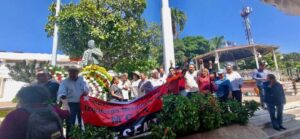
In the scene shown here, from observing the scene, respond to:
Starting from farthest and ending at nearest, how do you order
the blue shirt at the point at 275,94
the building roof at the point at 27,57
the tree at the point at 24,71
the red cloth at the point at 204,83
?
1. the building roof at the point at 27,57
2. the tree at the point at 24,71
3. the red cloth at the point at 204,83
4. the blue shirt at the point at 275,94

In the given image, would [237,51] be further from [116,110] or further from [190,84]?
[116,110]

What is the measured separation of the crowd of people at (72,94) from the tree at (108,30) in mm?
6334

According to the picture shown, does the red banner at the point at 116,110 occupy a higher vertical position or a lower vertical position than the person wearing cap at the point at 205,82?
lower

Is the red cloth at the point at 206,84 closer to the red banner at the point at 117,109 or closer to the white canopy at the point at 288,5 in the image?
the red banner at the point at 117,109

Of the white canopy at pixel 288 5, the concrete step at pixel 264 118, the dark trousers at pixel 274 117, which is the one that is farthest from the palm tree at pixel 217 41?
the white canopy at pixel 288 5

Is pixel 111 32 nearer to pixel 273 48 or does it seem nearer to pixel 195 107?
pixel 195 107

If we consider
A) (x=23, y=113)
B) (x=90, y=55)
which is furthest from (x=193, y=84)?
(x=23, y=113)

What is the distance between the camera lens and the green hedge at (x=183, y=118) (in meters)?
3.97

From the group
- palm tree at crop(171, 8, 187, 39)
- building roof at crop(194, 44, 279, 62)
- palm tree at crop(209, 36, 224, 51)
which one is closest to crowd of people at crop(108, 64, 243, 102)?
building roof at crop(194, 44, 279, 62)

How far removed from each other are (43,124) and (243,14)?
143ft

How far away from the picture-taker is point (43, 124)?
2.34 m

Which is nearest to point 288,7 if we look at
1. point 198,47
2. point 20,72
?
point 20,72

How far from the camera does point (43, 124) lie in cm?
234

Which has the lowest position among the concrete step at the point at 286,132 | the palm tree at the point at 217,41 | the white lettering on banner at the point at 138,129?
the concrete step at the point at 286,132
